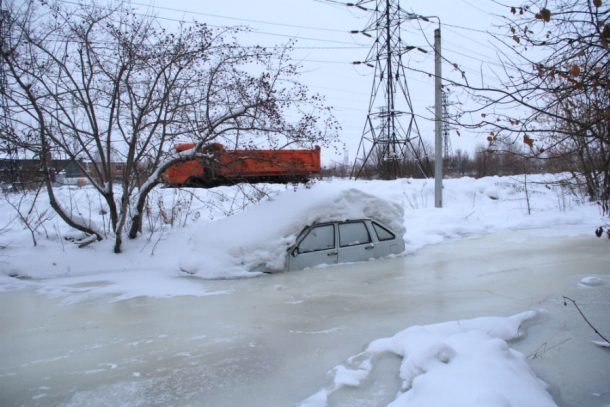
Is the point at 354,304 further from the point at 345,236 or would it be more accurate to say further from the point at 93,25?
the point at 93,25

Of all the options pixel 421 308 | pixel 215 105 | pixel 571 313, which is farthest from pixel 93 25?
pixel 571 313

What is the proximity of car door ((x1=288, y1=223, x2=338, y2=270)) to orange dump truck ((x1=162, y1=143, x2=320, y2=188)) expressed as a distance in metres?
2.48

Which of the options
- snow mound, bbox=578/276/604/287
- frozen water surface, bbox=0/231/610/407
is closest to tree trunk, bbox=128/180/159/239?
frozen water surface, bbox=0/231/610/407

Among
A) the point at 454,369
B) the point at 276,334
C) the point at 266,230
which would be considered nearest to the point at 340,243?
the point at 266,230

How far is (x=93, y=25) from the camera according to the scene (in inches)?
391

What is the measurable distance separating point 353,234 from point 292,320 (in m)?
3.65

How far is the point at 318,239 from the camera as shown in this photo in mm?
8766

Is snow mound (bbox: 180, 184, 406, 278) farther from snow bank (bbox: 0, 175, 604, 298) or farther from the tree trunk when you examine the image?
the tree trunk

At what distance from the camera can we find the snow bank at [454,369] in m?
3.51

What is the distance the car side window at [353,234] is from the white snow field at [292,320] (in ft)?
0.89

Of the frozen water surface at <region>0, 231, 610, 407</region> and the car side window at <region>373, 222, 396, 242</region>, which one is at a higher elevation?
the car side window at <region>373, 222, 396, 242</region>

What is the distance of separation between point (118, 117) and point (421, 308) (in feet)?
25.9

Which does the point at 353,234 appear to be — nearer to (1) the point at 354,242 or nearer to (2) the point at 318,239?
(1) the point at 354,242

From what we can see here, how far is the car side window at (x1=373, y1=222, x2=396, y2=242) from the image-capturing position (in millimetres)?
9703
